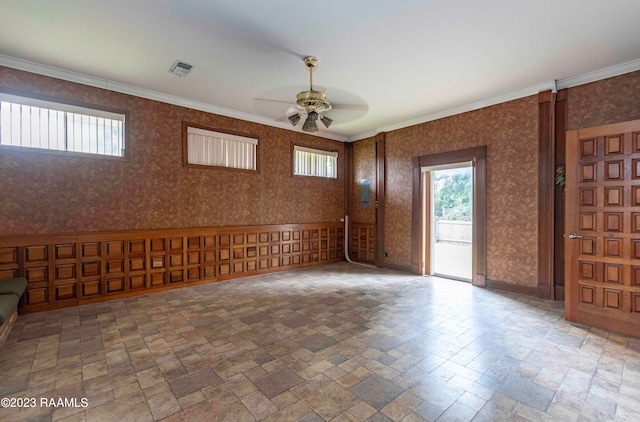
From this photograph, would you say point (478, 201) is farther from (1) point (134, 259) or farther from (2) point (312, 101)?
(1) point (134, 259)

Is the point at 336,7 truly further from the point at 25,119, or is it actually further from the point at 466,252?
the point at 466,252

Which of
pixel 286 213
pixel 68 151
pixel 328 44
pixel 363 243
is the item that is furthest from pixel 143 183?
pixel 363 243

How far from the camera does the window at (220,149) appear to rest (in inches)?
205

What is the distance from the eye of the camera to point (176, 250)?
4961 millimetres

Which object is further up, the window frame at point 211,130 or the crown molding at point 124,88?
the crown molding at point 124,88

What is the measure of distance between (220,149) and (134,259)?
7.78 ft

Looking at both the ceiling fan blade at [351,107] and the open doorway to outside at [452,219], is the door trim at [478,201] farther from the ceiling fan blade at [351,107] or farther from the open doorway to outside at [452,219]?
the ceiling fan blade at [351,107]

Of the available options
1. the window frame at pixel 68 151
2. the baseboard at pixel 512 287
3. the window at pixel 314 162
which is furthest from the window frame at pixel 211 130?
the baseboard at pixel 512 287

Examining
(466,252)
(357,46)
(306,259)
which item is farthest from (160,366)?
(466,252)

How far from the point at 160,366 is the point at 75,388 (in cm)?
57

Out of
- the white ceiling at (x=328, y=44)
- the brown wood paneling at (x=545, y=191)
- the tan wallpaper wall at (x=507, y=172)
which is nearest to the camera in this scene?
the white ceiling at (x=328, y=44)

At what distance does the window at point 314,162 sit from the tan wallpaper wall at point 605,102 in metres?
4.59

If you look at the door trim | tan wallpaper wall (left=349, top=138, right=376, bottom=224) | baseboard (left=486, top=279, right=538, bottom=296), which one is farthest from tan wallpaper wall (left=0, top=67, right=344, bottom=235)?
baseboard (left=486, top=279, right=538, bottom=296)

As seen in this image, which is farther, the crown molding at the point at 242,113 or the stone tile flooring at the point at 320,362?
the crown molding at the point at 242,113
